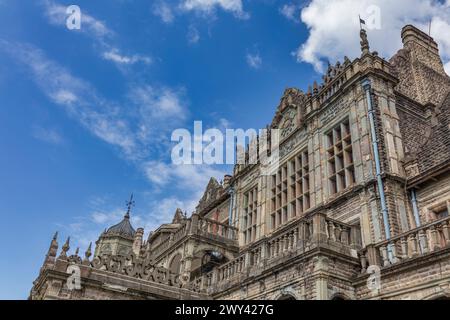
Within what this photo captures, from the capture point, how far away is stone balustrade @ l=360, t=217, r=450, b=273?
9422 mm

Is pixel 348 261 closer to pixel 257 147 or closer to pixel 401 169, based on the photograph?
pixel 401 169

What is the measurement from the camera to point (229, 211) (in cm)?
2278

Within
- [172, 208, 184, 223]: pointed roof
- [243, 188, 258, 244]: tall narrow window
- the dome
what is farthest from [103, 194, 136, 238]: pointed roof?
[243, 188, 258, 244]: tall narrow window

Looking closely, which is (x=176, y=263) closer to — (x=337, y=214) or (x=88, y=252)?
(x=88, y=252)

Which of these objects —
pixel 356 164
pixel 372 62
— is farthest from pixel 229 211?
pixel 372 62

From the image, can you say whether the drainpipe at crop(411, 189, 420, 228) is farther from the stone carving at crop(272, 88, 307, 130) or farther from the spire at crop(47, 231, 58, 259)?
the spire at crop(47, 231, 58, 259)

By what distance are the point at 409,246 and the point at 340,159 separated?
19.8 ft

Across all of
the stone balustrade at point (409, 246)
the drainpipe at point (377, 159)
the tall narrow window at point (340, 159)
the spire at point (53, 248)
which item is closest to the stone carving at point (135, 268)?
the spire at point (53, 248)

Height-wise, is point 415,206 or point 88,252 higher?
point 415,206

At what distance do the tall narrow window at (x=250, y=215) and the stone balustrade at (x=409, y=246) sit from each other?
8590 millimetres

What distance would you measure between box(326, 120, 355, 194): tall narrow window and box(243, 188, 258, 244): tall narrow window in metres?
5.36

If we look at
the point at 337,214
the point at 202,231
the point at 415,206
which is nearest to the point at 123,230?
the point at 202,231

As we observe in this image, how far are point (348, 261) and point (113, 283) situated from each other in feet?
24.1

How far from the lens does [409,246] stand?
1024 centimetres
